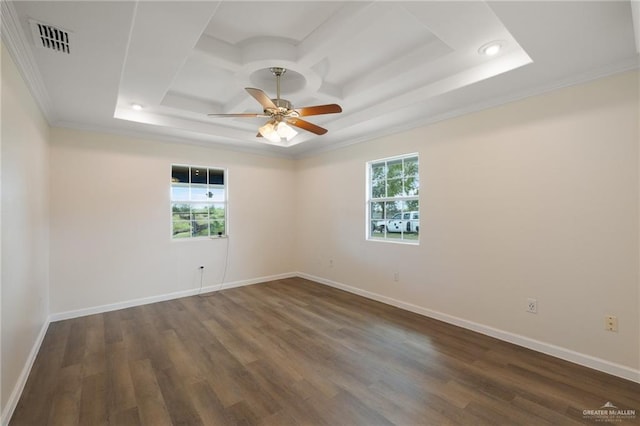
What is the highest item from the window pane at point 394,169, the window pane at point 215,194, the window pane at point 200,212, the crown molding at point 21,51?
the crown molding at point 21,51

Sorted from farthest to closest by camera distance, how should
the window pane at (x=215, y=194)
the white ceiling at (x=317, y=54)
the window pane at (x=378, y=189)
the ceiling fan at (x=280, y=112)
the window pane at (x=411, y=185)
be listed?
the window pane at (x=215, y=194) → the window pane at (x=378, y=189) → the window pane at (x=411, y=185) → the ceiling fan at (x=280, y=112) → the white ceiling at (x=317, y=54)

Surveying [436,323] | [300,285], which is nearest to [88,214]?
[300,285]

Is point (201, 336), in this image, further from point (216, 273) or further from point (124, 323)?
point (216, 273)

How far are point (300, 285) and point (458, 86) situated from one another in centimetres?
386

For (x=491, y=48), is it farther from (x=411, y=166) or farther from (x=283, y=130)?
(x=283, y=130)

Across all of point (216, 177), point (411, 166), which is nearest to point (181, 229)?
point (216, 177)

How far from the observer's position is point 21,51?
6.59 feet

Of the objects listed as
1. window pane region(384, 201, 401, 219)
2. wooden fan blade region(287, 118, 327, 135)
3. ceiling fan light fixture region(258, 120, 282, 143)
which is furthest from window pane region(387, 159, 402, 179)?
ceiling fan light fixture region(258, 120, 282, 143)

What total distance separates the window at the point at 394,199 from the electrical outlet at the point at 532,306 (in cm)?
139

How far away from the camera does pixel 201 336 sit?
3.09 meters

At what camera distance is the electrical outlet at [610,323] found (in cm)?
233

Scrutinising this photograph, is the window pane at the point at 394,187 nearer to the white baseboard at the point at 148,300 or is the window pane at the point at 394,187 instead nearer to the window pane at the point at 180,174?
the white baseboard at the point at 148,300

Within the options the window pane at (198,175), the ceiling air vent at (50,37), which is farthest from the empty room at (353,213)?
the window pane at (198,175)

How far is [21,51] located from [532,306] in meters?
4.64
